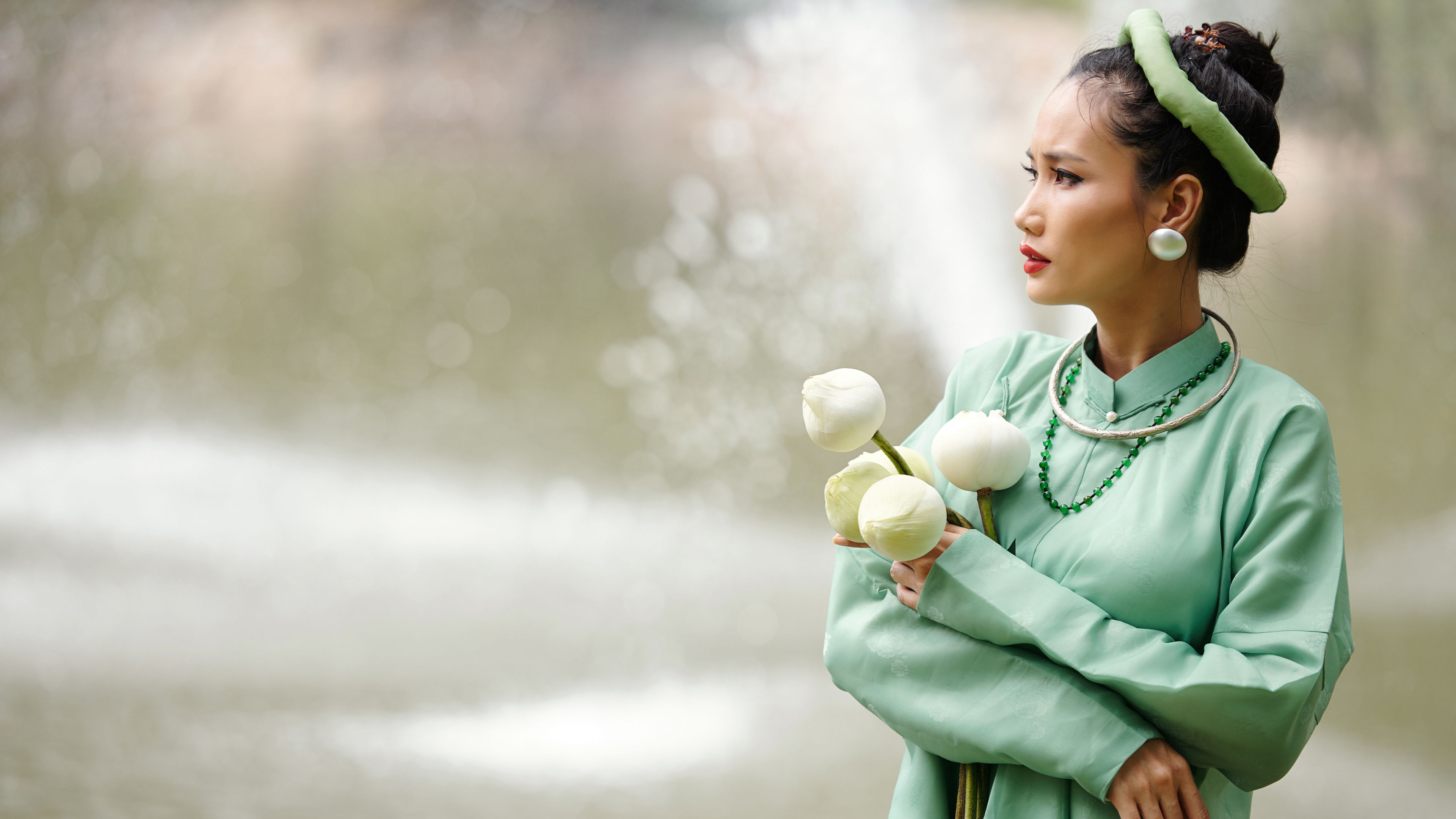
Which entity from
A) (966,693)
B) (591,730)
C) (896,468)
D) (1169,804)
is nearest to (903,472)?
(896,468)

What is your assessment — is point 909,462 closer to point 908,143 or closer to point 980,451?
point 980,451

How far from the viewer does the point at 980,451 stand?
2.48 feet

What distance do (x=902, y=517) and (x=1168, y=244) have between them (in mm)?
258

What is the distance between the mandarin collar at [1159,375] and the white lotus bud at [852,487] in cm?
19

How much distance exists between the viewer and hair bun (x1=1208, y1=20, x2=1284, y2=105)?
0.79 meters

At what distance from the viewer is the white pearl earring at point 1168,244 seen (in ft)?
2.49

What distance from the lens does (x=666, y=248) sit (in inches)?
107

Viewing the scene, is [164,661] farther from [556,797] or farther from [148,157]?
[148,157]

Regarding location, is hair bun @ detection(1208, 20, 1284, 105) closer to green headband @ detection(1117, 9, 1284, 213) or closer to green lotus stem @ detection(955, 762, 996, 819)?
green headband @ detection(1117, 9, 1284, 213)

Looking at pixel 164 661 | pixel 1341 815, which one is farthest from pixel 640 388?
pixel 1341 815

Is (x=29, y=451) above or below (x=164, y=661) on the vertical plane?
above

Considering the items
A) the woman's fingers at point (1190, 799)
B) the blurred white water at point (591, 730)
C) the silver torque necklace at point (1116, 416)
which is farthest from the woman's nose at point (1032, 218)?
the blurred white water at point (591, 730)

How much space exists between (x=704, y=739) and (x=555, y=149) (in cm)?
142

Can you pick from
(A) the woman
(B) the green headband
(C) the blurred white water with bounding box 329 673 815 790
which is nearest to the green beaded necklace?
(A) the woman
